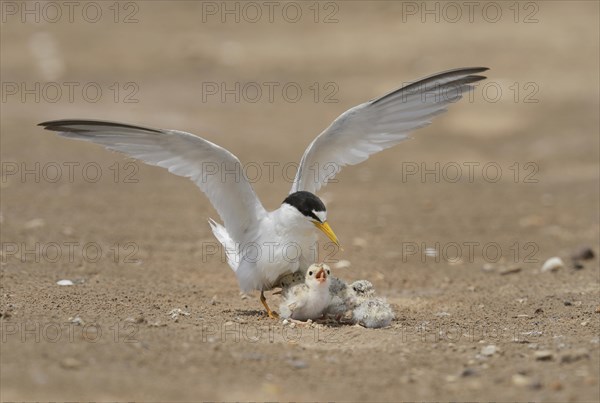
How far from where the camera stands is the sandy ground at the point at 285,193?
520 cm

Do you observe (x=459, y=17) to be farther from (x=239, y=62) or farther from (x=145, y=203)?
(x=145, y=203)

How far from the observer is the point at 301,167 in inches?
287

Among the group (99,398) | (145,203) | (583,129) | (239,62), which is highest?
(239,62)

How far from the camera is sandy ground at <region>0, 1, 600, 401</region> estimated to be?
5199 millimetres

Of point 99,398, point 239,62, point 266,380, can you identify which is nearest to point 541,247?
point 266,380

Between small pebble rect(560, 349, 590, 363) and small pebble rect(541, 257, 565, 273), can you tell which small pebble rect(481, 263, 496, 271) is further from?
small pebble rect(560, 349, 590, 363)

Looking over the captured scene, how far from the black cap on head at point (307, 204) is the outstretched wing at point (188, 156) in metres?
0.49

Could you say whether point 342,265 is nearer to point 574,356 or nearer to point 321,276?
point 321,276

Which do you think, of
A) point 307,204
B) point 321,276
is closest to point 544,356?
point 321,276

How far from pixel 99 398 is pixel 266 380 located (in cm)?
92

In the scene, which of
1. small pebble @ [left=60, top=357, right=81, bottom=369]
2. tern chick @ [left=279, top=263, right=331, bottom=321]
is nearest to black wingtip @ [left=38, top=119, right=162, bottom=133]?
tern chick @ [left=279, top=263, right=331, bottom=321]

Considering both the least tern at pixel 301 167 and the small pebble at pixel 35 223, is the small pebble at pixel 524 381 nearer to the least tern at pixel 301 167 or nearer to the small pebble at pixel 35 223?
the least tern at pixel 301 167

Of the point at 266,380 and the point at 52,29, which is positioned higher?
the point at 52,29

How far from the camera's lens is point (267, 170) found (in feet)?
45.5
